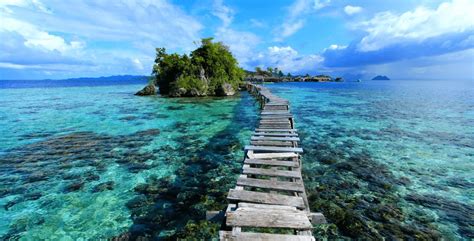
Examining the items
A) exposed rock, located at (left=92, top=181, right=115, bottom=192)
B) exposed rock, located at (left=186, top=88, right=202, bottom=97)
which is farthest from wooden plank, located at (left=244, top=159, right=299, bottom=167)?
exposed rock, located at (left=186, top=88, right=202, bottom=97)

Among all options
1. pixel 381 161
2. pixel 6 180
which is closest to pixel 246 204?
pixel 381 161

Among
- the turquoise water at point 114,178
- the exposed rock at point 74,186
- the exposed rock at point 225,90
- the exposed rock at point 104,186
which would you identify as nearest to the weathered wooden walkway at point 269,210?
the turquoise water at point 114,178

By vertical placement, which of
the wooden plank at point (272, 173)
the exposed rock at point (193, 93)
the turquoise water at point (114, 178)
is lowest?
the turquoise water at point (114, 178)

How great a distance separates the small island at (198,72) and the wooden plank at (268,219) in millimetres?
39269

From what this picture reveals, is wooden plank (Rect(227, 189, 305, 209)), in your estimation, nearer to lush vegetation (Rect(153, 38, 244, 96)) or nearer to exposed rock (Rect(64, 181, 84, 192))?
exposed rock (Rect(64, 181, 84, 192))

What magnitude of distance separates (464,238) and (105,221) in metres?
10.1

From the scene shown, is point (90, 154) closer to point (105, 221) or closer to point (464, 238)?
point (105, 221)

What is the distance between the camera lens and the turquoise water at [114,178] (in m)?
7.35

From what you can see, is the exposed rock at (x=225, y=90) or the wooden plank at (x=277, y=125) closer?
the wooden plank at (x=277, y=125)

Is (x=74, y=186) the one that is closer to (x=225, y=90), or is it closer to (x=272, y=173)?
(x=272, y=173)

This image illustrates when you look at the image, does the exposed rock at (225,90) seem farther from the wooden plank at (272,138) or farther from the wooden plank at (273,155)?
the wooden plank at (273,155)

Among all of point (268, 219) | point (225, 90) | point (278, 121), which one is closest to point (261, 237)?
point (268, 219)

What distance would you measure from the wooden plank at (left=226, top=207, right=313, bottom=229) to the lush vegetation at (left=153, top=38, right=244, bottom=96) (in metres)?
39.3

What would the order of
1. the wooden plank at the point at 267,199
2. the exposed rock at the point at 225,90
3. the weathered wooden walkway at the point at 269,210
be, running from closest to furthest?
the weathered wooden walkway at the point at 269,210 < the wooden plank at the point at 267,199 < the exposed rock at the point at 225,90
